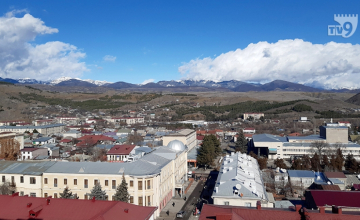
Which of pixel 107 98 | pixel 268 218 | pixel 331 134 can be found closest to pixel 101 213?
pixel 268 218

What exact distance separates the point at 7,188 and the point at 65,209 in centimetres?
997

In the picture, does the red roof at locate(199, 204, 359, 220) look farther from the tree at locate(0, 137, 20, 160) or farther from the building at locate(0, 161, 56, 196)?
the tree at locate(0, 137, 20, 160)

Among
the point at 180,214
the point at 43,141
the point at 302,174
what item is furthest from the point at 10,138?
the point at 302,174

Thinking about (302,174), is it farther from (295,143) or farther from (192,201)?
(295,143)

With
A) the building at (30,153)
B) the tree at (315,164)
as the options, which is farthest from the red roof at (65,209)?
the building at (30,153)

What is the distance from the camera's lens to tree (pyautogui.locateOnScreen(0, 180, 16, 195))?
72.5 ft

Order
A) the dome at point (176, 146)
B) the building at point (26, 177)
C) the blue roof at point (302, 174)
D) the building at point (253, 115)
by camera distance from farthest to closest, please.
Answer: the building at point (253, 115)
the dome at point (176, 146)
the blue roof at point (302, 174)
the building at point (26, 177)

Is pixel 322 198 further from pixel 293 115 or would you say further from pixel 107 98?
pixel 107 98

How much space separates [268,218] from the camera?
13.5m

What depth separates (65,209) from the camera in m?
14.9

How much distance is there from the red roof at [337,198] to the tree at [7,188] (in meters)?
19.9

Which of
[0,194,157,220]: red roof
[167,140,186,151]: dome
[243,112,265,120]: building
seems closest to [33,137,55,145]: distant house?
[167,140,186,151]: dome

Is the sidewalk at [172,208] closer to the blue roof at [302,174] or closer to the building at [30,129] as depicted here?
the blue roof at [302,174]

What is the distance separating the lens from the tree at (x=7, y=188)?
22109 millimetres
